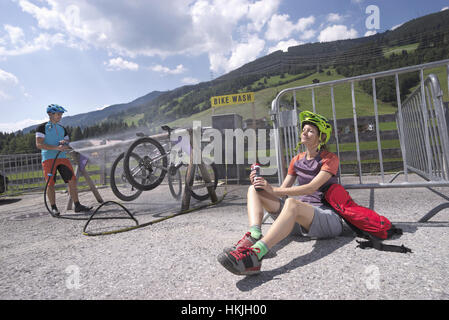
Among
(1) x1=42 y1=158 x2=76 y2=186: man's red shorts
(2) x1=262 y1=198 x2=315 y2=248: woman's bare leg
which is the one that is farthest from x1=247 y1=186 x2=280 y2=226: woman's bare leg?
(1) x1=42 y1=158 x2=76 y2=186: man's red shorts

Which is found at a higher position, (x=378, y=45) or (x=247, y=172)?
(x=378, y=45)

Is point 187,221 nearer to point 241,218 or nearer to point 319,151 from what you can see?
point 241,218

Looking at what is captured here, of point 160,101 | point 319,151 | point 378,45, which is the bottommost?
point 319,151

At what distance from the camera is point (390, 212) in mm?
3178

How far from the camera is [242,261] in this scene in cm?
164

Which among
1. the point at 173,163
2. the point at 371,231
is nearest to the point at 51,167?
the point at 173,163

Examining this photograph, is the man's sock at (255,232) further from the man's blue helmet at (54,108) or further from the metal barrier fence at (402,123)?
the man's blue helmet at (54,108)

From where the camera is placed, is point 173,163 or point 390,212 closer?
point 390,212

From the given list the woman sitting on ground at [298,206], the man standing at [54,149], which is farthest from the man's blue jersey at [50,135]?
the woman sitting on ground at [298,206]

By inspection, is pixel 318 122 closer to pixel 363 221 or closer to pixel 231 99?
pixel 363 221

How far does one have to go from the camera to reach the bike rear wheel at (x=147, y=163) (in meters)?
4.32

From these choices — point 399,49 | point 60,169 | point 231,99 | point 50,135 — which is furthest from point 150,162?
point 399,49

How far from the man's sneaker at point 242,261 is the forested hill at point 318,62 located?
70.4 metres
